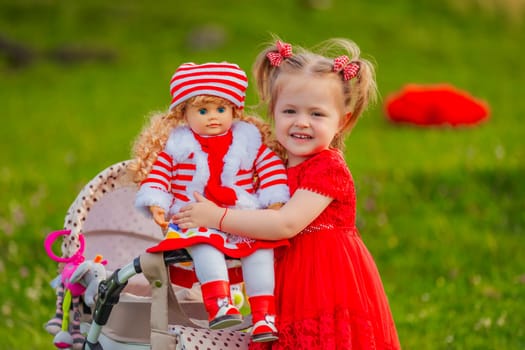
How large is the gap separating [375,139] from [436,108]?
1.19 metres

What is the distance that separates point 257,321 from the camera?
10.6 feet

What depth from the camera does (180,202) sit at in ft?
11.3

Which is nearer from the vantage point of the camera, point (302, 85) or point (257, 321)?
point (257, 321)

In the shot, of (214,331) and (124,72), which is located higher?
(124,72)

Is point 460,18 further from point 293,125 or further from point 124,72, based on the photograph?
point 293,125

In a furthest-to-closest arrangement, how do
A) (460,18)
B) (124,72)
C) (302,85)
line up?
(460,18) → (124,72) → (302,85)

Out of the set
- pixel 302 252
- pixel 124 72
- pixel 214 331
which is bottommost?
pixel 214 331

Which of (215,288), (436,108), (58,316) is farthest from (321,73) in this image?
(436,108)

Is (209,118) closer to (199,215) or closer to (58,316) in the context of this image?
(199,215)

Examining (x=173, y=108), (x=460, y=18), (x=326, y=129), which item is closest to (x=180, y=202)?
(x=173, y=108)

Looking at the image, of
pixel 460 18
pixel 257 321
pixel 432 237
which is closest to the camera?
pixel 257 321

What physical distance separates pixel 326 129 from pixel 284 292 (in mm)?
668

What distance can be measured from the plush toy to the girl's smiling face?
0.98 m

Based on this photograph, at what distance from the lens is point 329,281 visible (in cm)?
333
